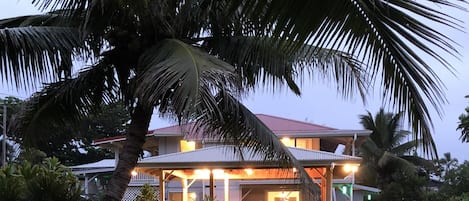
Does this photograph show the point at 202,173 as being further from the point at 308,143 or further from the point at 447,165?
the point at 447,165

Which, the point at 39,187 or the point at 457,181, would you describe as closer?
the point at 39,187

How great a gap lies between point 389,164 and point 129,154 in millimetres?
28768

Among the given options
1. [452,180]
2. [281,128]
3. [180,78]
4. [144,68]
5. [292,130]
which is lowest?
[452,180]

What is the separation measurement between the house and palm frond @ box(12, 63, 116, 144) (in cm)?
384

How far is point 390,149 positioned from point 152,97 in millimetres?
32989

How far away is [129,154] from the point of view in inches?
370

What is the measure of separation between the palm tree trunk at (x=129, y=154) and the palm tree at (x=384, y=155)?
86.6ft

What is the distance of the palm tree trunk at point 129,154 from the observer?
926 cm

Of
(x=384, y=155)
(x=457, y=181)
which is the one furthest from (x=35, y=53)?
(x=457, y=181)

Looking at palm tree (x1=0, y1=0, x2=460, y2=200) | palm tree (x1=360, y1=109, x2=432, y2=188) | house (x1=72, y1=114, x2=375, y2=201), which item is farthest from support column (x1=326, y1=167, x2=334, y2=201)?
palm tree (x1=360, y1=109, x2=432, y2=188)

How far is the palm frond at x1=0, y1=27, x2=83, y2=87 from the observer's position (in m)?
7.25

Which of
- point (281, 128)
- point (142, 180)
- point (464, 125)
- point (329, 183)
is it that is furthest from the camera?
point (142, 180)

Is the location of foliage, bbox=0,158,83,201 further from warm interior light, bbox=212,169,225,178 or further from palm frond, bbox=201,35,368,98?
warm interior light, bbox=212,169,225,178

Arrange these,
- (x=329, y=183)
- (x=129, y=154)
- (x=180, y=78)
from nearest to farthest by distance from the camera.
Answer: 1. (x=180, y=78)
2. (x=129, y=154)
3. (x=329, y=183)
